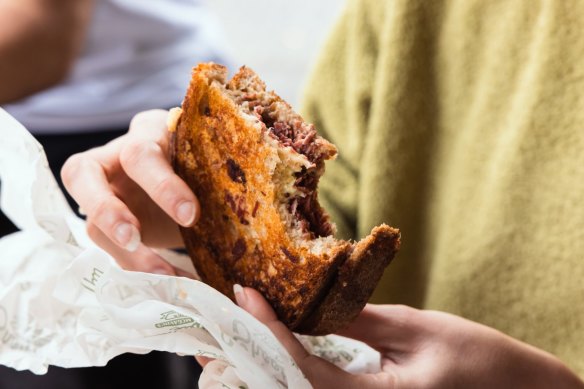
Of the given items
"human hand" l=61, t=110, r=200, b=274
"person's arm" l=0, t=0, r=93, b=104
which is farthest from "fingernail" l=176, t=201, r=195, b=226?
"person's arm" l=0, t=0, r=93, b=104

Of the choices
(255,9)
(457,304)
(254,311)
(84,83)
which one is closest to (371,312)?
(254,311)

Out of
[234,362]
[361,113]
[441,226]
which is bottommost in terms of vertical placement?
[234,362]

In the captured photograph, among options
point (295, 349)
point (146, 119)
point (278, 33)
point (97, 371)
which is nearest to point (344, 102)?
point (146, 119)

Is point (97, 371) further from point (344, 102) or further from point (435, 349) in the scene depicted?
point (435, 349)

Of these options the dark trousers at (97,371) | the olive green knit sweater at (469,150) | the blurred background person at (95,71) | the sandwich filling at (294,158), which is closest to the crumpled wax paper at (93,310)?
the sandwich filling at (294,158)

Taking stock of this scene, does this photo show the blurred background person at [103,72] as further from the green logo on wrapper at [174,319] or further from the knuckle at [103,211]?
the green logo on wrapper at [174,319]

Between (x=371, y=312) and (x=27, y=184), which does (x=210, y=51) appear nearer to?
(x=27, y=184)

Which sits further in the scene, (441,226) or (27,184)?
(441,226)
